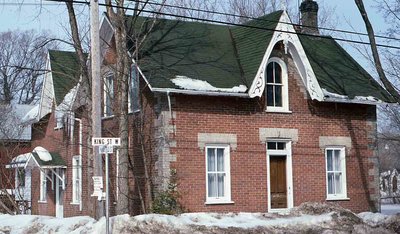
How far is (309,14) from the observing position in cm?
2959

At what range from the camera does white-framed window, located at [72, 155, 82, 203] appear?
89.8 ft

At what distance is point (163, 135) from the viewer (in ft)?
69.2

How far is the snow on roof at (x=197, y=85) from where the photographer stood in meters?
21.1

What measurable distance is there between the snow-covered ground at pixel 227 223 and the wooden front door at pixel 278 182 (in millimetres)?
2653

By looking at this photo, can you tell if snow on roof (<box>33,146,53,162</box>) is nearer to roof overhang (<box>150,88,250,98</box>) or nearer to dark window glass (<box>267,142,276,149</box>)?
roof overhang (<box>150,88,250,98</box>)

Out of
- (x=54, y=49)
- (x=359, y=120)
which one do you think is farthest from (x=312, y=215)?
(x=54, y=49)

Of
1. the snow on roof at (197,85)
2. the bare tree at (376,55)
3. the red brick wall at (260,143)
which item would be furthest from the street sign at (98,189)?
the bare tree at (376,55)

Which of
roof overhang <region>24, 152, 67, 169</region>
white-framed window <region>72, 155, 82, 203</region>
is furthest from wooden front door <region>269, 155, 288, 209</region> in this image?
roof overhang <region>24, 152, 67, 169</region>

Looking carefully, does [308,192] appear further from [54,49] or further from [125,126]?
[54,49]

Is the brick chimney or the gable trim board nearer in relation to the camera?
the gable trim board

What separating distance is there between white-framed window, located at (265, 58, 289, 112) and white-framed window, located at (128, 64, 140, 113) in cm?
455

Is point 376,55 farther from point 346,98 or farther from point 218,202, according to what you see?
point 218,202

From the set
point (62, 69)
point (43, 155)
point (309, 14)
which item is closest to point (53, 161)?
point (43, 155)

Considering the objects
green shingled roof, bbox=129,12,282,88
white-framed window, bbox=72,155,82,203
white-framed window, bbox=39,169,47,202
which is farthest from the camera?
white-framed window, bbox=39,169,47,202
